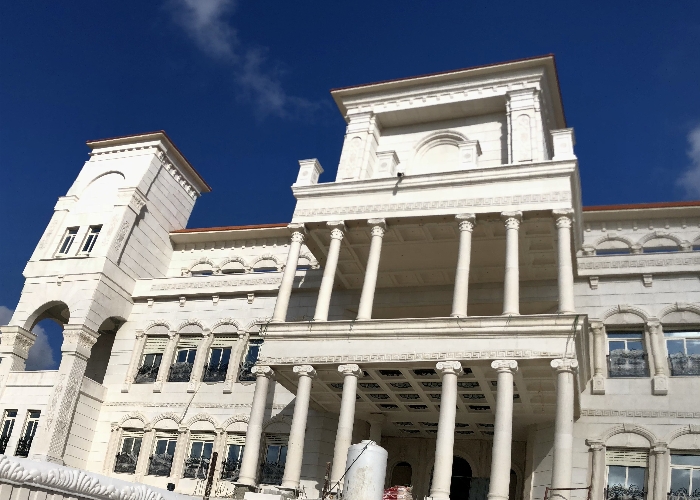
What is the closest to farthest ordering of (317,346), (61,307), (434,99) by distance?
(317,346) → (434,99) → (61,307)

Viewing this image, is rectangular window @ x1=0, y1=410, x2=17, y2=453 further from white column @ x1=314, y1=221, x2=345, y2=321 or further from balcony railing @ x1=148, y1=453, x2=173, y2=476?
white column @ x1=314, y1=221, x2=345, y2=321

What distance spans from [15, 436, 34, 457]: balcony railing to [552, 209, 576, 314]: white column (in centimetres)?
2204

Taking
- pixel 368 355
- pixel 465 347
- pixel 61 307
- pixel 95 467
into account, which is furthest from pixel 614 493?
pixel 61 307

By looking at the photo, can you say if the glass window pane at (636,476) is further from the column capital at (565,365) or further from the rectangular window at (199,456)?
the rectangular window at (199,456)

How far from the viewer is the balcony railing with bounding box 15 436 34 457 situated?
2689 cm

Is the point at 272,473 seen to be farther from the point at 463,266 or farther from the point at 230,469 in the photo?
the point at 463,266

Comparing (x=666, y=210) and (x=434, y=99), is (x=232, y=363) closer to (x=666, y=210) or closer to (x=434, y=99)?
(x=434, y=99)

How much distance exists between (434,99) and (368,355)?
12431 millimetres

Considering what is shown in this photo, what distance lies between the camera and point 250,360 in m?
29.3

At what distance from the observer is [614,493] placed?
21891 millimetres

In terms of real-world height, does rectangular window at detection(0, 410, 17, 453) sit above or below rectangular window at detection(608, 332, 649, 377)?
below

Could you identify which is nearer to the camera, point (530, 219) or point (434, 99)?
point (530, 219)

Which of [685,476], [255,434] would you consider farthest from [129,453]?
[685,476]

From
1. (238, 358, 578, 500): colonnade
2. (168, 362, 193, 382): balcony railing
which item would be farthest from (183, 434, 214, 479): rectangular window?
(238, 358, 578, 500): colonnade
